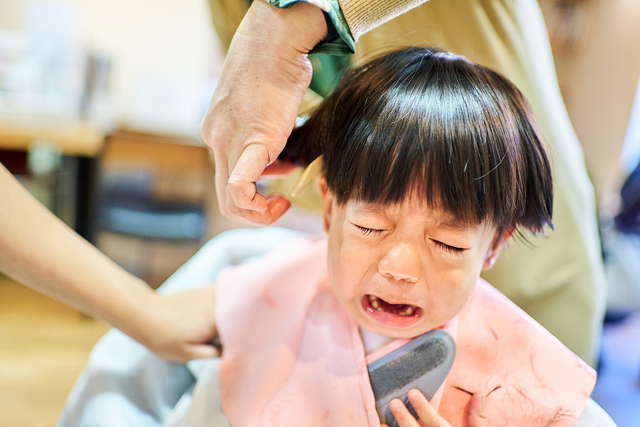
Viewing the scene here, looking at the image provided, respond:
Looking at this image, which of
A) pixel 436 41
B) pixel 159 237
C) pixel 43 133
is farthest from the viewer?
pixel 159 237

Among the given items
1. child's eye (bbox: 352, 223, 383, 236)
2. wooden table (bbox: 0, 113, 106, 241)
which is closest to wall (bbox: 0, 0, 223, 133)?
wooden table (bbox: 0, 113, 106, 241)

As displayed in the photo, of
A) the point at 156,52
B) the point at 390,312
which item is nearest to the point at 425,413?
the point at 390,312

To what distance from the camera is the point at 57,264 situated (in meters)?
0.53

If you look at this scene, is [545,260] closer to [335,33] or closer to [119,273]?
[335,33]

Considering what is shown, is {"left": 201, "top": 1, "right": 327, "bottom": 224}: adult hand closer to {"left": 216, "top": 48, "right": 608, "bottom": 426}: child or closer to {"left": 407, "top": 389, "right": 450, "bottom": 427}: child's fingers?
{"left": 216, "top": 48, "right": 608, "bottom": 426}: child

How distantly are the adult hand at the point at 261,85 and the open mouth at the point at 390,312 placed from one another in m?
0.15

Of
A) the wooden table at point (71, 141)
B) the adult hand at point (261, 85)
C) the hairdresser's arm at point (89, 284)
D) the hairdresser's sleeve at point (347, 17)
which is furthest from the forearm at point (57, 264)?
the wooden table at point (71, 141)

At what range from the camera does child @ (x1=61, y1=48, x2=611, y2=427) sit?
437 mm

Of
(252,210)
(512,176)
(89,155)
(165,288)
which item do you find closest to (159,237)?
(89,155)

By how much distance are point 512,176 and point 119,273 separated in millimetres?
482

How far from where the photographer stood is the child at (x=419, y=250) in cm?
44

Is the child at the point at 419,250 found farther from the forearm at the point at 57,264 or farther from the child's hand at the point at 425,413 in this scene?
the forearm at the point at 57,264

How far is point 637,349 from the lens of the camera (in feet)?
1.47

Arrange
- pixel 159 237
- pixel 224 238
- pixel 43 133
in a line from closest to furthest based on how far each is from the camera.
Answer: pixel 224 238, pixel 43 133, pixel 159 237
